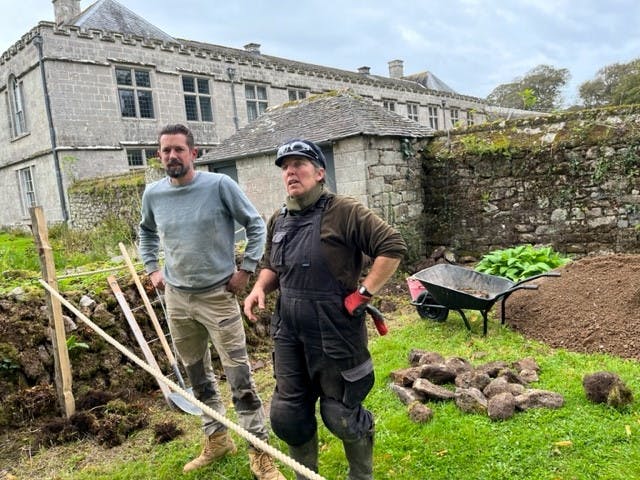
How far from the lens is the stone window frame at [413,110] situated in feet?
102

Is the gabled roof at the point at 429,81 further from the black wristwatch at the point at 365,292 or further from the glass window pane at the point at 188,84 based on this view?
the black wristwatch at the point at 365,292

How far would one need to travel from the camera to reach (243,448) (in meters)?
3.72

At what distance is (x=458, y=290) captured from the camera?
20.7 ft

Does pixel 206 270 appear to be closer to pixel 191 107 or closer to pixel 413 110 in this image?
pixel 191 107

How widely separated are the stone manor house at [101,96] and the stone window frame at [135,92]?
0.13ft

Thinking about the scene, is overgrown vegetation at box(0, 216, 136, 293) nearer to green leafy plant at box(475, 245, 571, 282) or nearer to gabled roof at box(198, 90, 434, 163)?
gabled roof at box(198, 90, 434, 163)

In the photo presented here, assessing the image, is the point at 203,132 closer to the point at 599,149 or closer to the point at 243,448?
the point at 599,149

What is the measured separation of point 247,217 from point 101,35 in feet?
59.8

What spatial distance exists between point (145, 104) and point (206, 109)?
9.36 ft

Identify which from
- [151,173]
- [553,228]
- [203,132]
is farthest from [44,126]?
[553,228]

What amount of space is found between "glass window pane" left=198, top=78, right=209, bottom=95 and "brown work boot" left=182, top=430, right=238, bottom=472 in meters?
20.2

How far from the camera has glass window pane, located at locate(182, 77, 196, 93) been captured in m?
20.9

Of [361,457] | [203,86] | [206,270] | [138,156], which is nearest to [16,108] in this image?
[138,156]

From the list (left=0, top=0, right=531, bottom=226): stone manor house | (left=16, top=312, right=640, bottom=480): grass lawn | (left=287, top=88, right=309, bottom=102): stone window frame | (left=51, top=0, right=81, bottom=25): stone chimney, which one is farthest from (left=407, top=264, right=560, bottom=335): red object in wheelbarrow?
(left=51, top=0, right=81, bottom=25): stone chimney
